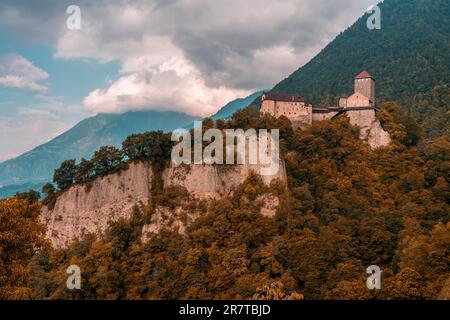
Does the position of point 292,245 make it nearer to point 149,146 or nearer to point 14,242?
point 149,146

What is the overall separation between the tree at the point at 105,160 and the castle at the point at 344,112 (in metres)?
22.1

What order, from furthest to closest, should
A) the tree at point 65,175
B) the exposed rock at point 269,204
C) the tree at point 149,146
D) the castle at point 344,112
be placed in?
1. the castle at point 344,112
2. the tree at point 65,175
3. the tree at point 149,146
4. the exposed rock at point 269,204

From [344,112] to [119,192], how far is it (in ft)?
103

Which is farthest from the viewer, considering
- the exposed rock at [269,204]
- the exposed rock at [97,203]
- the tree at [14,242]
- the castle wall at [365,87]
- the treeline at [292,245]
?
the castle wall at [365,87]

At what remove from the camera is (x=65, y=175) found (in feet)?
183

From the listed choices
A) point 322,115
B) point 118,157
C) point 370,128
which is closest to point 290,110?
point 322,115

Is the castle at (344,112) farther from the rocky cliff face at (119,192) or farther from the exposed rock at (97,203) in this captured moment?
the exposed rock at (97,203)

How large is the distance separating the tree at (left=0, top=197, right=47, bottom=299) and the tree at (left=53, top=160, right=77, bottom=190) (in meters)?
36.9

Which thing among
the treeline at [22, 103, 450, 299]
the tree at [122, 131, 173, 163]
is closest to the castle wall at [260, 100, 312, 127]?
the treeline at [22, 103, 450, 299]

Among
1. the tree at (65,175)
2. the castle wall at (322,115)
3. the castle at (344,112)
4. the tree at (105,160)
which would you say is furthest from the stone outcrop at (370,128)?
the tree at (65,175)

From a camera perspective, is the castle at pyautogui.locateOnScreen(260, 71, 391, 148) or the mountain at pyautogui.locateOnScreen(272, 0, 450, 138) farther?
the mountain at pyautogui.locateOnScreen(272, 0, 450, 138)

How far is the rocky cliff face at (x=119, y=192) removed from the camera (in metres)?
51.8

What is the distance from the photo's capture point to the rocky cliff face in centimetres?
5184

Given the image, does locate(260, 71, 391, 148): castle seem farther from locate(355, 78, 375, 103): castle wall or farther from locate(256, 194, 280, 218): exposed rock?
locate(256, 194, 280, 218): exposed rock
